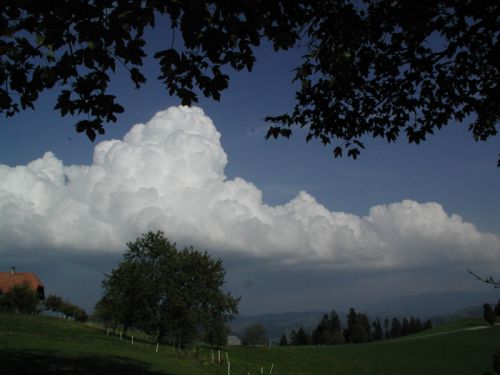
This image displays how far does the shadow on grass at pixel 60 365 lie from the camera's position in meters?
23.5

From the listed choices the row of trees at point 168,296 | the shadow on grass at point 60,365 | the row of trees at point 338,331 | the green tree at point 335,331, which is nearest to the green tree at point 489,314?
the row of trees at point 338,331

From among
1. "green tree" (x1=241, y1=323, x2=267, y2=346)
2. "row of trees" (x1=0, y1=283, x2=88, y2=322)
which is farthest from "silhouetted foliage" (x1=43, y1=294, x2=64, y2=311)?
"green tree" (x1=241, y1=323, x2=267, y2=346)

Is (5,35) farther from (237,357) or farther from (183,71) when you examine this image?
(237,357)

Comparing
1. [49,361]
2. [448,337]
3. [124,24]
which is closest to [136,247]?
[49,361]

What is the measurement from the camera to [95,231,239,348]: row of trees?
64.5m

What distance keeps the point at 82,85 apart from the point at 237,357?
68.6 m

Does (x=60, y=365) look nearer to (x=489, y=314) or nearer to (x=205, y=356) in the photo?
(x=205, y=356)

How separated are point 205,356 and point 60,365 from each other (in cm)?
4040

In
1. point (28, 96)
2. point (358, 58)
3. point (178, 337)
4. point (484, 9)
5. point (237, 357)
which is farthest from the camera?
point (237, 357)

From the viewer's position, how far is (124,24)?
22.7ft

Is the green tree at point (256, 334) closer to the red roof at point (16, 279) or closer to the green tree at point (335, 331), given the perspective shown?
the green tree at point (335, 331)

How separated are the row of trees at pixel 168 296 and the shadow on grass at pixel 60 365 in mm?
30962

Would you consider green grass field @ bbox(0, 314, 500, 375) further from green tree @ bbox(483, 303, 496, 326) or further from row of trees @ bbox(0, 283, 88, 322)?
row of trees @ bbox(0, 283, 88, 322)

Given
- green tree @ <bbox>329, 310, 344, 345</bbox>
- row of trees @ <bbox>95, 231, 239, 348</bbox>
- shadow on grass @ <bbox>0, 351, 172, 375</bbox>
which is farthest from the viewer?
green tree @ <bbox>329, 310, 344, 345</bbox>
